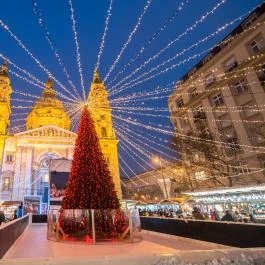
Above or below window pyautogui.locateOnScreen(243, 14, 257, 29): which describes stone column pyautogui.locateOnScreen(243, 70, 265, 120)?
below

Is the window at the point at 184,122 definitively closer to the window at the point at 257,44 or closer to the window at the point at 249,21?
the window at the point at 257,44

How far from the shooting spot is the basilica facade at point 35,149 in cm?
3684

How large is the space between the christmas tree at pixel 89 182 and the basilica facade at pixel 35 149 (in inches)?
863

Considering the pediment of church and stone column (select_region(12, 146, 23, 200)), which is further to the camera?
the pediment of church

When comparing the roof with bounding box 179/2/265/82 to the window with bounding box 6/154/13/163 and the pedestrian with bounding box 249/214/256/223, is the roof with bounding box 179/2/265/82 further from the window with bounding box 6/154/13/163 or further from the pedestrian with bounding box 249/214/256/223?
the window with bounding box 6/154/13/163

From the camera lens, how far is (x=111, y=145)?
45.2 meters

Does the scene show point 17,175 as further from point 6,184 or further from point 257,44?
point 257,44

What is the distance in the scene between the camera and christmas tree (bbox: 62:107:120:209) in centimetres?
1083

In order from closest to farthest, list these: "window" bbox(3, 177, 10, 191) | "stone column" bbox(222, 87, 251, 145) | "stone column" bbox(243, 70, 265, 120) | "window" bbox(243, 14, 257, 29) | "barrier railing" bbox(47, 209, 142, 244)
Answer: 1. "barrier railing" bbox(47, 209, 142, 244)
2. "stone column" bbox(243, 70, 265, 120)
3. "stone column" bbox(222, 87, 251, 145)
4. "window" bbox(243, 14, 257, 29)
5. "window" bbox(3, 177, 10, 191)

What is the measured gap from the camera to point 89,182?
35.9 feet

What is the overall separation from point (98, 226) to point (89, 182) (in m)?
1.93

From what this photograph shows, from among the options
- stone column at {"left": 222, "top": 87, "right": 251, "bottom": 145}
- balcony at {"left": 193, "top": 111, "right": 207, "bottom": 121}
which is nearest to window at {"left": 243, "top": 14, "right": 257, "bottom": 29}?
stone column at {"left": 222, "top": 87, "right": 251, "bottom": 145}

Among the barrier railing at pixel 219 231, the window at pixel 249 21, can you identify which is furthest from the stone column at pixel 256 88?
the barrier railing at pixel 219 231

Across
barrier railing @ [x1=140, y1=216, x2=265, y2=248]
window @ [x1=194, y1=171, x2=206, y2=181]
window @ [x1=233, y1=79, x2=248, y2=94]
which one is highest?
window @ [x1=233, y1=79, x2=248, y2=94]
